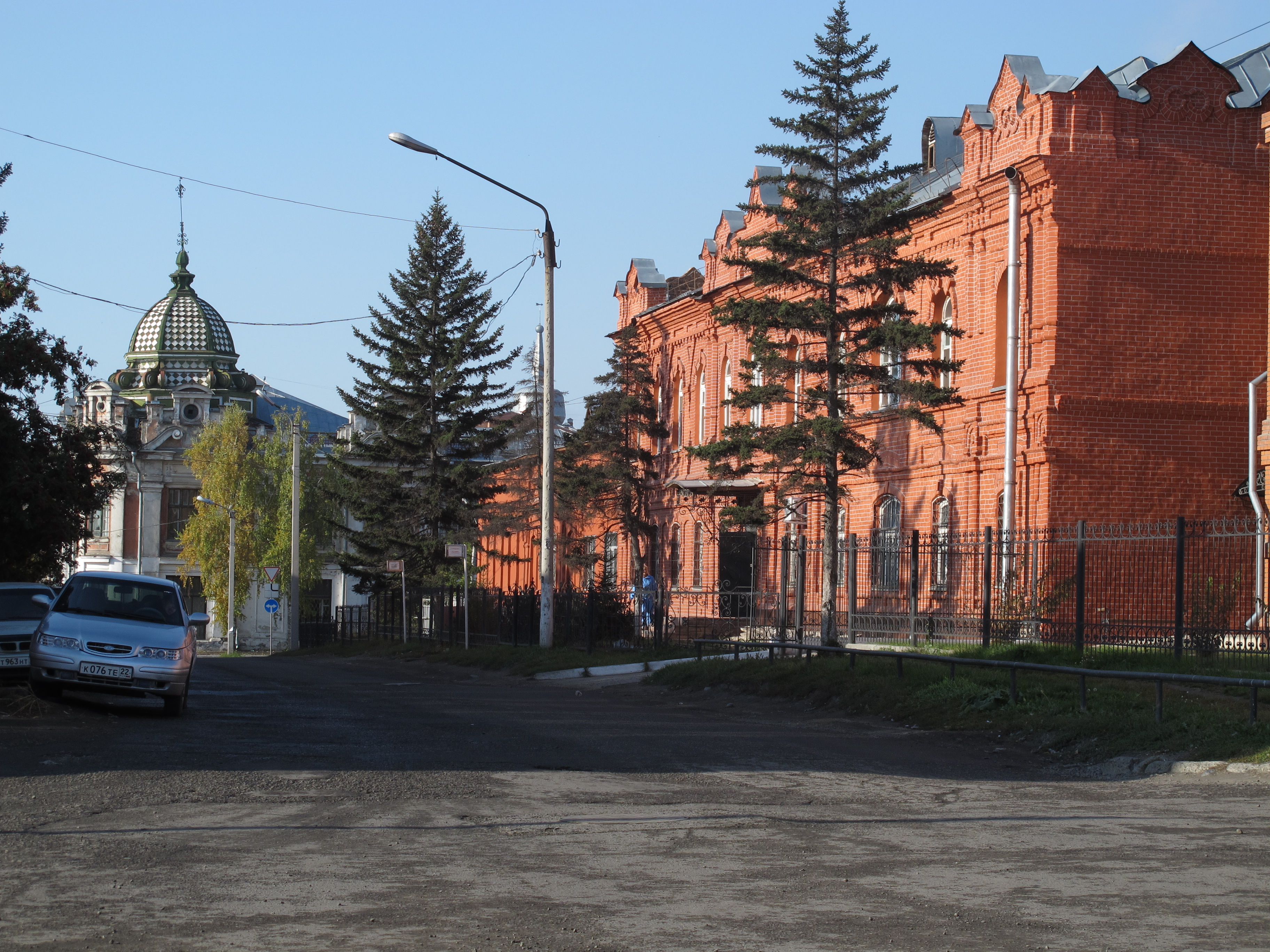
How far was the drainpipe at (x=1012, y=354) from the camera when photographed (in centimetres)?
2966

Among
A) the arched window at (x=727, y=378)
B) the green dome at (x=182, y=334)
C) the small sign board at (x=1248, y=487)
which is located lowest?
the small sign board at (x=1248, y=487)

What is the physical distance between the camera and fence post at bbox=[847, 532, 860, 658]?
80.5 feet

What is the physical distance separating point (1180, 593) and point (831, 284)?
12094 millimetres

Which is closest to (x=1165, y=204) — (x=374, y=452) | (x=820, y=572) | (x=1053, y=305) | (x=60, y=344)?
(x=1053, y=305)

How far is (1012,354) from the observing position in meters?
29.7

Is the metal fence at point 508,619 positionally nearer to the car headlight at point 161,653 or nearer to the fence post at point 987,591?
the fence post at point 987,591

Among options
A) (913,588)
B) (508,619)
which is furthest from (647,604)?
(913,588)

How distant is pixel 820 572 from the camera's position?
32.0 m

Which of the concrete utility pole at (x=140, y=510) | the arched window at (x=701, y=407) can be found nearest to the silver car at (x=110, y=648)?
the arched window at (x=701, y=407)

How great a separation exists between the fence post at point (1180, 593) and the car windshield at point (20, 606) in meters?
14.1

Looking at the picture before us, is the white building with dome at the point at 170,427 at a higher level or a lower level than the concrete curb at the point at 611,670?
higher

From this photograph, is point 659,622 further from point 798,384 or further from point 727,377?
point 727,377

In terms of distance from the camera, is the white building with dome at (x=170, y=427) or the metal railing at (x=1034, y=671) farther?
the white building with dome at (x=170, y=427)

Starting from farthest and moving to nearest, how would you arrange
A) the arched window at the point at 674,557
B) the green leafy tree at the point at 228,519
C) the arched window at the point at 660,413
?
the green leafy tree at the point at 228,519 < the arched window at the point at 660,413 < the arched window at the point at 674,557
